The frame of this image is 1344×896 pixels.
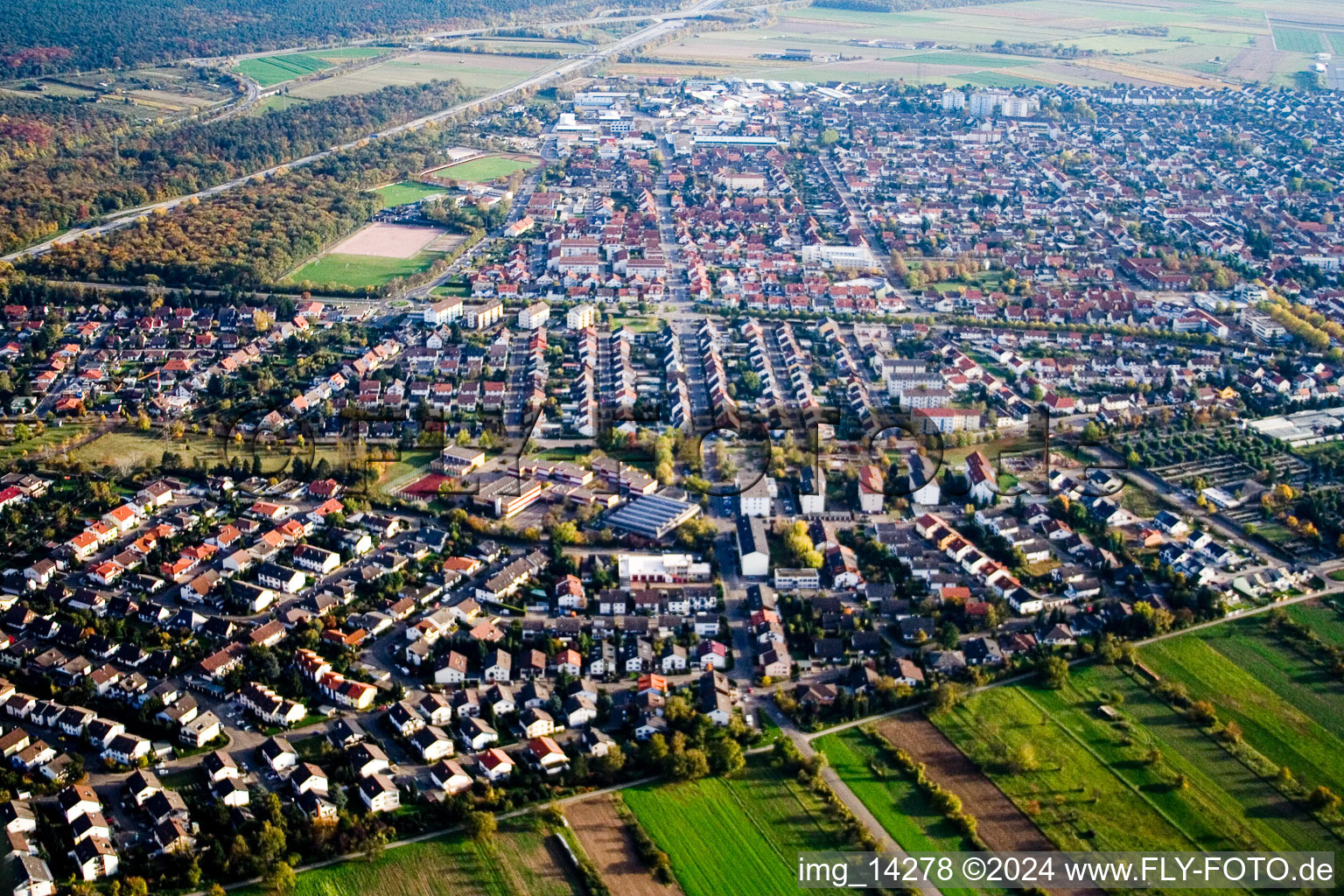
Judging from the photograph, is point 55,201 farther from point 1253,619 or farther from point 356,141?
point 1253,619

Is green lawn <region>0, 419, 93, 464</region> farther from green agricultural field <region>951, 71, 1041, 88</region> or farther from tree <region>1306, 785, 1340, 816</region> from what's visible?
green agricultural field <region>951, 71, 1041, 88</region>

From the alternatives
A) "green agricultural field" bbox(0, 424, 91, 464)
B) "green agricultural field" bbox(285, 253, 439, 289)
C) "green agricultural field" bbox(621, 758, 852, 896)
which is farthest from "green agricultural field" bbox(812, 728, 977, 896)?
"green agricultural field" bbox(285, 253, 439, 289)

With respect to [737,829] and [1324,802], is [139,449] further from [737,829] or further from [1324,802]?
[1324,802]

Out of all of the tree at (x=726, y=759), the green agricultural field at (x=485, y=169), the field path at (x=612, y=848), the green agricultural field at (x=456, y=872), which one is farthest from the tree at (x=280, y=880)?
the green agricultural field at (x=485, y=169)

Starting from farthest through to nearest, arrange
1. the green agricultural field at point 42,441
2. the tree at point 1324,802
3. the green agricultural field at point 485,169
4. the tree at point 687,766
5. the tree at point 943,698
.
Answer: the green agricultural field at point 485,169
the green agricultural field at point 42,441
the tree at point 943,698
the tree at point 687,766
the tree at point 1324,802

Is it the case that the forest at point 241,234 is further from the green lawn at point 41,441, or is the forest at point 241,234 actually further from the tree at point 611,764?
the tree at point 611,764

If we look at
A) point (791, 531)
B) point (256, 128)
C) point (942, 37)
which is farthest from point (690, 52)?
point (791, 531)
